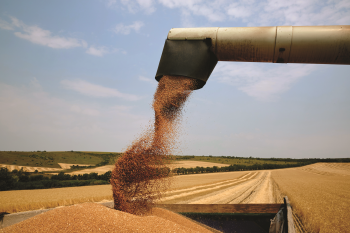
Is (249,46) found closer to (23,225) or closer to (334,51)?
(334,51)

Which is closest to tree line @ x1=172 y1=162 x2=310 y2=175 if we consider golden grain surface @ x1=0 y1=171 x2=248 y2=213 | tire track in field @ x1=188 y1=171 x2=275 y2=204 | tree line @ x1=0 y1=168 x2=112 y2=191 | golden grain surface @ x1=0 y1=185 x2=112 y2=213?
tree line @ x1=0 y1=168 x2=112 y2=191

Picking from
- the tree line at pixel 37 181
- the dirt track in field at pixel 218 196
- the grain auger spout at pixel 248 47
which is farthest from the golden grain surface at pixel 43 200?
the grain auger spout at pixel 248 47

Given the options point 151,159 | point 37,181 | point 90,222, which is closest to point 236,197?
point 151,159

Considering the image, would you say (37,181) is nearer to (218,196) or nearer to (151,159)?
(218,196)

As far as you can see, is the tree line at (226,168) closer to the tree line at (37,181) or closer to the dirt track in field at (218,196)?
the tree line at (37,181)

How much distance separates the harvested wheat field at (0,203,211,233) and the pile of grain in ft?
1.44

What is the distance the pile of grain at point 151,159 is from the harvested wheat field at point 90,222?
0.44 meters

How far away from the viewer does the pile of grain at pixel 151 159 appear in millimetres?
2939

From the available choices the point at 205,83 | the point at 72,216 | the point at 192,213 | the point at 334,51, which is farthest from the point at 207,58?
the point at 192,213

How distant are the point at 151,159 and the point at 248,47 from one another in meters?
2.00

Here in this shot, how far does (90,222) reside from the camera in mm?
2338

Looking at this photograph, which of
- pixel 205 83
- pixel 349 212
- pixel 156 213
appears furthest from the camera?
pixel 349 212

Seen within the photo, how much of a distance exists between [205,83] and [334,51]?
63.5 inches

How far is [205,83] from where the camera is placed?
3107 millimetres
